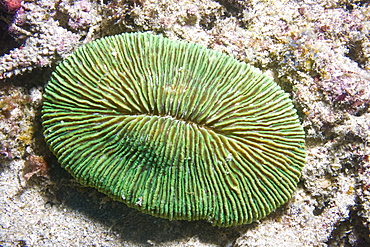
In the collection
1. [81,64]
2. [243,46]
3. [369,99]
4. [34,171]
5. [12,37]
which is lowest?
[34,171]

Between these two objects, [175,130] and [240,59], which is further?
[240,59]

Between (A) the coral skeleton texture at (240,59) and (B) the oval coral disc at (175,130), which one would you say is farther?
(A) the coral skeleton texture at (240,59)

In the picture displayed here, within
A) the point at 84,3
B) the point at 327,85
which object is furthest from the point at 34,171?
the point at 327,85

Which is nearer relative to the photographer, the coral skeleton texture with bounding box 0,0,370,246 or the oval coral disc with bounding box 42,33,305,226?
the oval coral disc with bounding box 42,33,305,226

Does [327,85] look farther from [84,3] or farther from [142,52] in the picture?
[84,3]

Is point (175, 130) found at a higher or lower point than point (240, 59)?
lower

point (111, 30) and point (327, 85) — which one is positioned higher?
point (327, 85)

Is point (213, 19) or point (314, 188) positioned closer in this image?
point (314, 188)

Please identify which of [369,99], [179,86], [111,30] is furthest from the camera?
[111,30]
